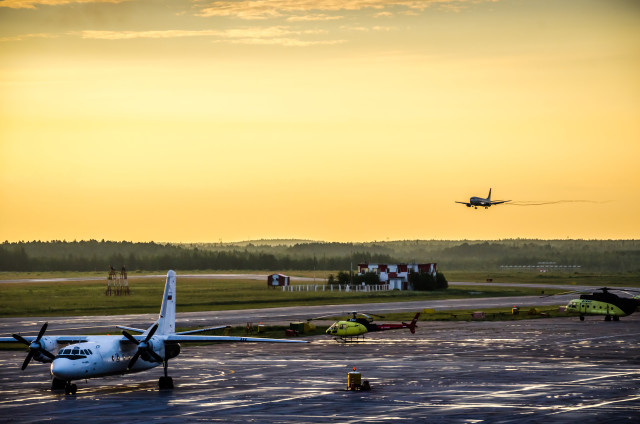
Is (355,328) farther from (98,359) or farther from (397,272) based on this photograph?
(397,272)

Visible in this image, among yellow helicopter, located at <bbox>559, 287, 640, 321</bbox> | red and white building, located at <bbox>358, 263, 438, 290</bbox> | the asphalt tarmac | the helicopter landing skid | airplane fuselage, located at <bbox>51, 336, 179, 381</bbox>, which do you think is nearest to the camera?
the asphalt tarmac

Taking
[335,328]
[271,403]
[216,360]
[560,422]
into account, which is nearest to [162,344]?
[271,403]

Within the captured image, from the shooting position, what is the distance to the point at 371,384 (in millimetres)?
51281

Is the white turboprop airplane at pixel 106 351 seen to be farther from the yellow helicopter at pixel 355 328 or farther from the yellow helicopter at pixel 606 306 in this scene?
the yellow helicopter at pixel 606 306

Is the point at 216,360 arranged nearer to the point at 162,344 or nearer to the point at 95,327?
the point at 162,344

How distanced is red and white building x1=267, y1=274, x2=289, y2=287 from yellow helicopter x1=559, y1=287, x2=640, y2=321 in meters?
71.4

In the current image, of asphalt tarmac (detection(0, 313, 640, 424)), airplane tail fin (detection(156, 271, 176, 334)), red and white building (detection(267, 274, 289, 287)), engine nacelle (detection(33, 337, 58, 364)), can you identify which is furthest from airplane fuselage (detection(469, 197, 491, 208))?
engine nacelle (detection(33, 337, 58, 364))

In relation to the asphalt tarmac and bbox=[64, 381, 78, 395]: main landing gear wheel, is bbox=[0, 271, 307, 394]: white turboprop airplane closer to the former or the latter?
bbox=[64, 381, 78, 395]: main landing gear wheel

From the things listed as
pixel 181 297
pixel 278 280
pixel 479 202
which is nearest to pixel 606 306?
pixel 479 202

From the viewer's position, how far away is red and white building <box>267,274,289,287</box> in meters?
164

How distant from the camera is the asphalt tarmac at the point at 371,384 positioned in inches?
1617

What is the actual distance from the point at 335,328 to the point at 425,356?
1363 cm

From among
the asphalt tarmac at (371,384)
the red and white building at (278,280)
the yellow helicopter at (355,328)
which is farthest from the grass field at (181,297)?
the asphalt tarmac at (371,384)

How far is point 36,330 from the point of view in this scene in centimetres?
8450
